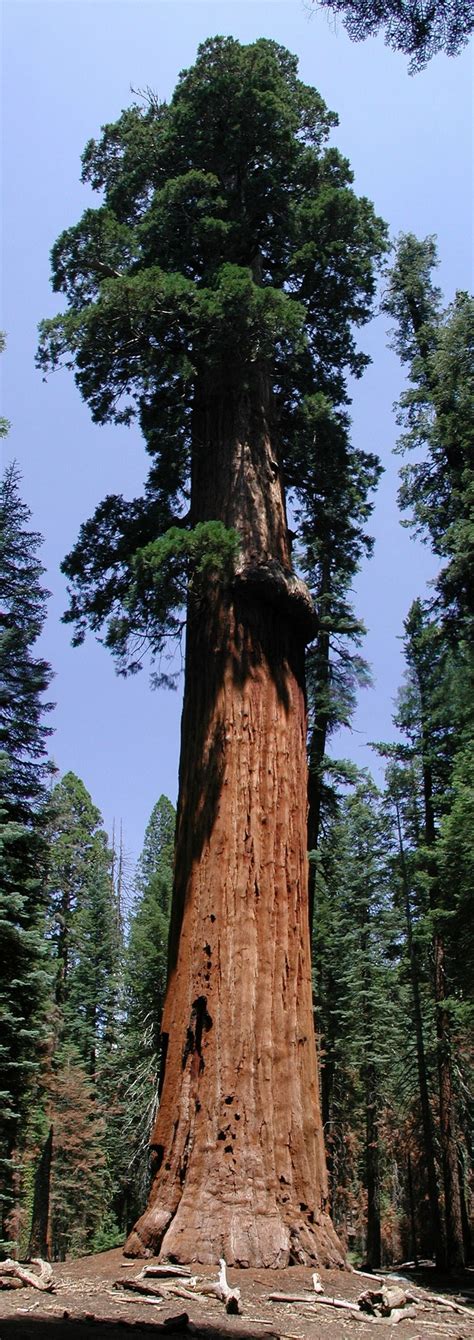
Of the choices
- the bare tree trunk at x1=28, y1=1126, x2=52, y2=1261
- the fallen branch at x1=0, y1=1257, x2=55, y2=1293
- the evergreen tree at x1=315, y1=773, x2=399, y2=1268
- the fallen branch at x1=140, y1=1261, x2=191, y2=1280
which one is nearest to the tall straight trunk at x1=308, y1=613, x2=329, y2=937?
the fallen branch at x1=0, y1=1257, x2=55, y2=1293

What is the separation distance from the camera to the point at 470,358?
50.5 ft

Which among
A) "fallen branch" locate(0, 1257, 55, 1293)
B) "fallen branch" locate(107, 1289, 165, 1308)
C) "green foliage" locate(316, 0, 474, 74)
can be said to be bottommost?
"fallen branch" locate(0, 1257, 55, 1293)

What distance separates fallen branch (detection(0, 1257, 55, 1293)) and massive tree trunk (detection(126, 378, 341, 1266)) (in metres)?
0.55

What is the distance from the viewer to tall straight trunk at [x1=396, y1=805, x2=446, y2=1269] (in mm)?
18253

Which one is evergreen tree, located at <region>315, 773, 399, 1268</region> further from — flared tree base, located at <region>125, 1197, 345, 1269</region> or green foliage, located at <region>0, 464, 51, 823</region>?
flared tree base, located at <region>125, 1197, 345, 1269</region>

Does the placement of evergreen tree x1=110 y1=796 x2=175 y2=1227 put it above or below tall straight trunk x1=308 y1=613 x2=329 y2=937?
below

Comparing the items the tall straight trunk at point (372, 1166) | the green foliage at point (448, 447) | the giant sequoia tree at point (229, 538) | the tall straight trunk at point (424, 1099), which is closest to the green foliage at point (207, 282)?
the giant sequoia tree at point (229, 538)

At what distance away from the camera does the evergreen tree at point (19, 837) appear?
45.3ft

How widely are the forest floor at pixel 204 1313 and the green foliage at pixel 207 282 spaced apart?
489 cm

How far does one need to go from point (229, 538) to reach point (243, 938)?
306 cm

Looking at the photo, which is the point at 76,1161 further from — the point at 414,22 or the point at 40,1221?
the point at 414,22

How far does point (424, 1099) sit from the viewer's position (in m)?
21.2

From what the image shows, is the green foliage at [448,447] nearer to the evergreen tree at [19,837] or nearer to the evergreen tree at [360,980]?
the evergreen tree at [19,837]

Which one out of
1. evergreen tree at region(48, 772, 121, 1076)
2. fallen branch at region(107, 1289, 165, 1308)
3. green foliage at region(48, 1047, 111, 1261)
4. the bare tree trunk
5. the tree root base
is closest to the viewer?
fallen branch at region(107, 1289, 165, 1308)
